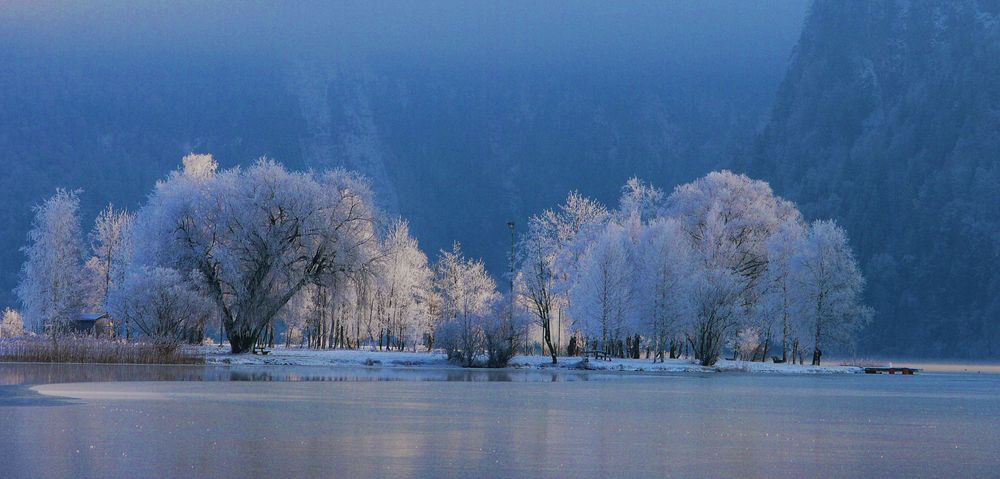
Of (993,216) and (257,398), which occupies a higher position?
(993,216)

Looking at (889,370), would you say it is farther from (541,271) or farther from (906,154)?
(906,154)

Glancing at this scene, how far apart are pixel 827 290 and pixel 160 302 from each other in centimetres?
4237

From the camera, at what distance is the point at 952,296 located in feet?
445

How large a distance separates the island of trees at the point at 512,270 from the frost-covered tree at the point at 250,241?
0.09 m

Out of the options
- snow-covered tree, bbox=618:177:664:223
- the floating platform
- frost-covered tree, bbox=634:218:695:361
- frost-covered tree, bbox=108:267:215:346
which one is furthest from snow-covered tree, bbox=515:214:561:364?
frost-covered tree, bbox=108:267:215:346

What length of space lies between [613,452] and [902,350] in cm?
12405

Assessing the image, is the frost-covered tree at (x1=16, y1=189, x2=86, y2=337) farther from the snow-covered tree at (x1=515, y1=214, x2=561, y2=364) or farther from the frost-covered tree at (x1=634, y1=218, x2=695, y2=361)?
the frost-covered tree at (x1=634, y1=218, x2=695, y2=361)

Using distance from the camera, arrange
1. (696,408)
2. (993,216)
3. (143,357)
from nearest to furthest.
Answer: (696,408) < (143,357) < (993,216)

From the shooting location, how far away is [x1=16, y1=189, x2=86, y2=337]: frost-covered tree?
86.4 m

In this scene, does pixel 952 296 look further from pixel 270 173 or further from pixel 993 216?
pixel 270 173

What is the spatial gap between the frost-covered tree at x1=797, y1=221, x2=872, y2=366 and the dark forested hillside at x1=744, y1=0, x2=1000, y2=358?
196 feet

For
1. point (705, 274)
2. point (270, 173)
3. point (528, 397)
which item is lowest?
point (528, 397)

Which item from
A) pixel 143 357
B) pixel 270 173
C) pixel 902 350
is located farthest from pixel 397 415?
pixel 902 350

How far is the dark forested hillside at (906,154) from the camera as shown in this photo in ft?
444
